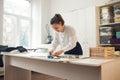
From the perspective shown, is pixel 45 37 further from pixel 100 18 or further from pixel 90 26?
pixel 100 18

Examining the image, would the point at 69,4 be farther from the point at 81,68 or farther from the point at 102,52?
the point at 81,68

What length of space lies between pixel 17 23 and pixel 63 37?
117 inches

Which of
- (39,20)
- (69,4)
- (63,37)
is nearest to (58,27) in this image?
(63,37)

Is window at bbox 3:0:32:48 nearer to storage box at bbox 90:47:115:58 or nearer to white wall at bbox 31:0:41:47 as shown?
white wall at bbox 31:0:41:47

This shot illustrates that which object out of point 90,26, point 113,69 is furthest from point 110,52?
point 90,26

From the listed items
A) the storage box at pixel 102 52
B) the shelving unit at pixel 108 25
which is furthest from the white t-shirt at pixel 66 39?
the shelving unit at pixel 108 25

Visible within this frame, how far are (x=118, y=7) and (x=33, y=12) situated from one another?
3.04m

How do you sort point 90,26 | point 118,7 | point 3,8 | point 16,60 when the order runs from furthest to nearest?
point 3,8 → point 90,26 → point 118,7 → point 16,60

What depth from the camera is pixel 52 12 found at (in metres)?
4.82

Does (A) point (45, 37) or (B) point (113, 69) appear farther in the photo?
(A) point (45, 37)

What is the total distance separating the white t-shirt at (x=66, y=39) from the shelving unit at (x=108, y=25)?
1.16 metres

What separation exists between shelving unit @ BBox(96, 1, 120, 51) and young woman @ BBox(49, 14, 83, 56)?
37.9 inches

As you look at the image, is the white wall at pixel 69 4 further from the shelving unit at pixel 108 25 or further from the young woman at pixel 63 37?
the young woman at pixel 63 37

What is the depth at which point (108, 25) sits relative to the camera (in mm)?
3049
